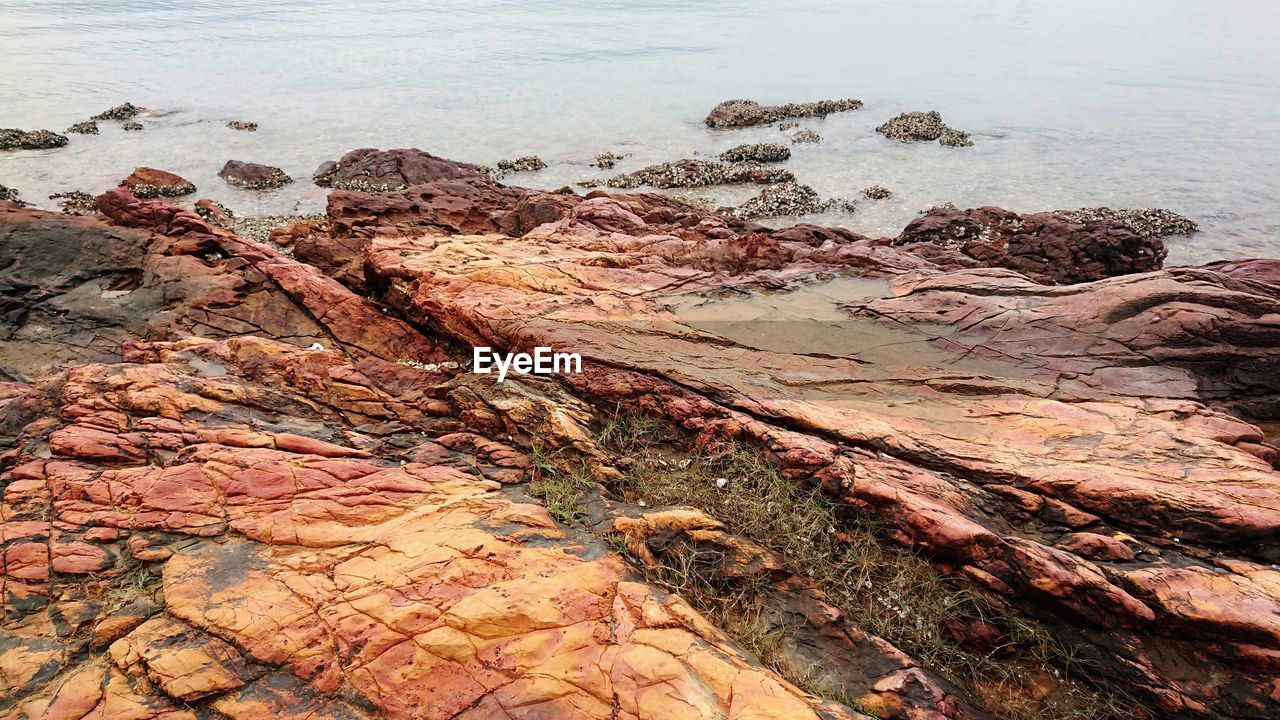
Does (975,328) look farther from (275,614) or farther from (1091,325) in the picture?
(275,614)

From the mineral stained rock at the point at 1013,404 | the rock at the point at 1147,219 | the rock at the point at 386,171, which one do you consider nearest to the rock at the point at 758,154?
the rock at the point at 386,171

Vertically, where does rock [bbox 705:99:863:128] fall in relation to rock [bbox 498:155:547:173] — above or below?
above

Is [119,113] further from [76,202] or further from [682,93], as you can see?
[682,93]

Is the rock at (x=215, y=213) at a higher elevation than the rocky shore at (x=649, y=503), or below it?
below

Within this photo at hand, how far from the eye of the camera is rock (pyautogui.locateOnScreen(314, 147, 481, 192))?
22000 millimetres

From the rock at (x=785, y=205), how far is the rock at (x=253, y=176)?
15489 millimetres

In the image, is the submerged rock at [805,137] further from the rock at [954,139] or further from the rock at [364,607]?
the rock at [364,607]

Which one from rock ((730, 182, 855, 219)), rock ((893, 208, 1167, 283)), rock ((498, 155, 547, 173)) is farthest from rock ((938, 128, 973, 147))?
rock ((498, 155, 547, 173))

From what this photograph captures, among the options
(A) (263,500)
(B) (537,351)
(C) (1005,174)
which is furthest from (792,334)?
(C) (1005,174)

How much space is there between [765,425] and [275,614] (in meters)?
4.55

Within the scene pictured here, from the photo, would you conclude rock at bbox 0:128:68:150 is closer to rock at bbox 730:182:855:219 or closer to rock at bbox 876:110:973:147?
rock at bbox 730:182:855:219

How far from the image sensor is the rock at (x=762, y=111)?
30.0 m

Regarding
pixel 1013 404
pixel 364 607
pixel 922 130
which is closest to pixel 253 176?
pixel 364 607

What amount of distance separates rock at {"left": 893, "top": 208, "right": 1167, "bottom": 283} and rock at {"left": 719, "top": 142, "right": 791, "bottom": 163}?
937 cm
